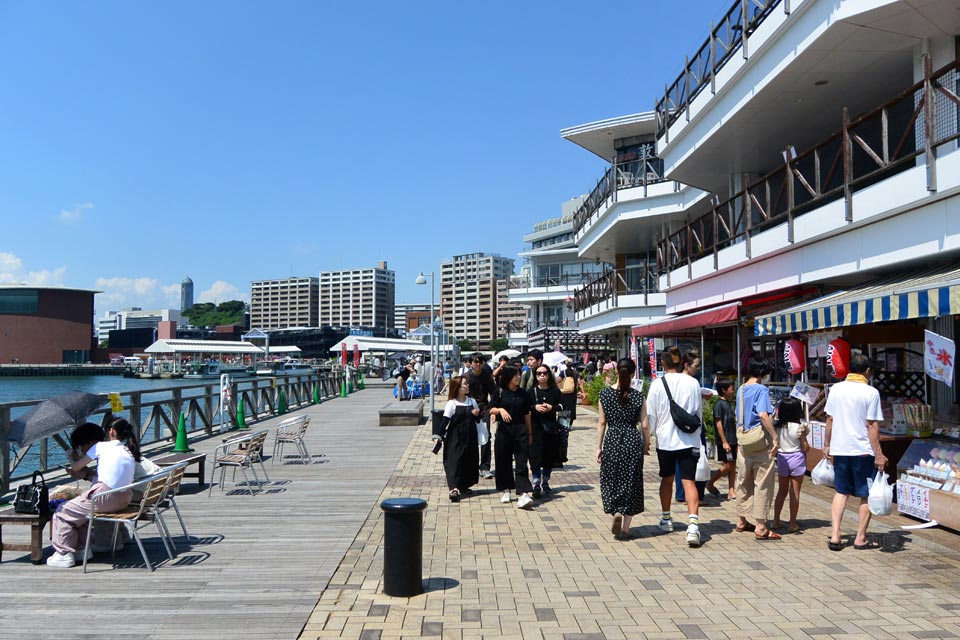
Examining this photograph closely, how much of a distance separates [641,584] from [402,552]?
1.85 meters

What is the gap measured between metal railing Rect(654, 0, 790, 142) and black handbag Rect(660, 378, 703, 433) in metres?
8.45

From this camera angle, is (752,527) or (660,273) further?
(660,273)

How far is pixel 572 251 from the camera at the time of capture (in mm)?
66500

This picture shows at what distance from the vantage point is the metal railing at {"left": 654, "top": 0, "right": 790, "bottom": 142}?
14072 mm

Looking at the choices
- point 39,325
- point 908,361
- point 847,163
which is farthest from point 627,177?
point 39,325

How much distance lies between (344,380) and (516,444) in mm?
26683

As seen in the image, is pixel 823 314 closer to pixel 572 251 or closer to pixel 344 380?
pixel 344 380

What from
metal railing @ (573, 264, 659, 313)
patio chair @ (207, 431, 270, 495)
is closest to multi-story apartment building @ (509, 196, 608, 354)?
metal railing @ (573, 264, 659, 313)

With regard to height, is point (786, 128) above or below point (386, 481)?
above

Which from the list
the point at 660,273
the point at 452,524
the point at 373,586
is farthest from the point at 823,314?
the point at 660,273

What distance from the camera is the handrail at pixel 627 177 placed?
2769 centimetres

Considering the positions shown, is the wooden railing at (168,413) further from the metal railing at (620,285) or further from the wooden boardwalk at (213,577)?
the metal railing at (620,285)

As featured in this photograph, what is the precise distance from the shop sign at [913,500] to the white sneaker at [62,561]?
314 inches

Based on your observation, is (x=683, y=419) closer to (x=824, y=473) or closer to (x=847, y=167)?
(x=824, y=473)
